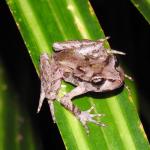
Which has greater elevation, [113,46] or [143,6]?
[143,6]

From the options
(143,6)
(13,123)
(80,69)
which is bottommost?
(13,123)

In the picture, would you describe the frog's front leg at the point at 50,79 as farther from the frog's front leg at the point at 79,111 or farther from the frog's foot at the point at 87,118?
the frog's foot at the point at 87,118

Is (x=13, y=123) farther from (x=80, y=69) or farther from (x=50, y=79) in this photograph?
(x=80, y=69)

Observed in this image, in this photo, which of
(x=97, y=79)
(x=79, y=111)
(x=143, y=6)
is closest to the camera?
(x=143, y=6)

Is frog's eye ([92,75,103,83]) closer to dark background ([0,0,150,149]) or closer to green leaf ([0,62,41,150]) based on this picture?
dark background ([0,0,150,149])

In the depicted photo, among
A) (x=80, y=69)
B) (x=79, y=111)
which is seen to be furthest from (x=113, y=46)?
(x=79, y=111)

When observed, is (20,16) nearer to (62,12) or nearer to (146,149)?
(62,12)
